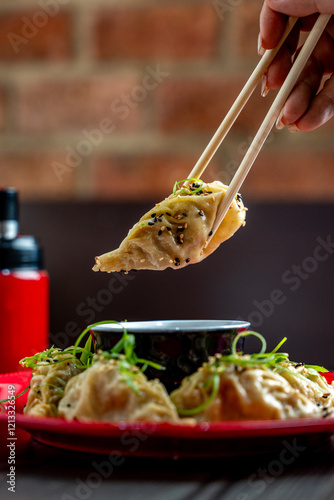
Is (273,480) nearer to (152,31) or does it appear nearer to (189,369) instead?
(189,369)

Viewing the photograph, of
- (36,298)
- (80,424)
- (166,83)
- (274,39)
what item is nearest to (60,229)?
(36,298)

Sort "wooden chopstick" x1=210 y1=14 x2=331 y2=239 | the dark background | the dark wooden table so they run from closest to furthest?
the dark wooden table → "wooden chopstick" x1=210 y1=14 x2=331 y2=239 → the dark background

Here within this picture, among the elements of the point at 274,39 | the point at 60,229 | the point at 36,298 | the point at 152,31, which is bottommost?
the point at 36,298

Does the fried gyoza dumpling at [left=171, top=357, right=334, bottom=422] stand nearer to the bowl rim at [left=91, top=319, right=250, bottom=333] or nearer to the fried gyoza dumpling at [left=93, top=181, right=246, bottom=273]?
the bowl rim at [left=91, top=319, right=250, bottom=333]

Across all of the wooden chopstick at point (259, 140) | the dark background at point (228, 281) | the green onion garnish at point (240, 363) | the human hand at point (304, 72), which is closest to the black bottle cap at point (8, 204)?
the dark background at point (228, 281)

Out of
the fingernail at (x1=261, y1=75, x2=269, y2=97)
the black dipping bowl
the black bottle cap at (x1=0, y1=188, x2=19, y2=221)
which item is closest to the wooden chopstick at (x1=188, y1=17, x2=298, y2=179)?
the fingernail at (x1=261, y1=75, x2=269, y2=97)

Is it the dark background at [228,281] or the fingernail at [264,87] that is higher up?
the fingernail at [264,87]

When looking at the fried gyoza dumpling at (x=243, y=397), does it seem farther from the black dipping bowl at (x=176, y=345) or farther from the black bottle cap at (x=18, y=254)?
the black bottle cap at (x=18, y=254)
